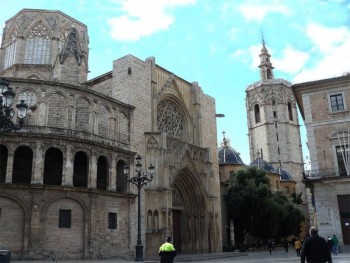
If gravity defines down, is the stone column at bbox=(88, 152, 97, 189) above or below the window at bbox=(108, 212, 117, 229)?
above

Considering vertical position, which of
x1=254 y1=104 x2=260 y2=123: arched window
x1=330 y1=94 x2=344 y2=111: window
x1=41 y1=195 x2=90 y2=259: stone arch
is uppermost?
x1=254 y1=104 x2=260 y2=123: arched window

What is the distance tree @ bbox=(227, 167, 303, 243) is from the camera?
37.1m

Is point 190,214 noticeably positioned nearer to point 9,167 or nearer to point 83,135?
point 83,135

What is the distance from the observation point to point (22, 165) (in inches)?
896

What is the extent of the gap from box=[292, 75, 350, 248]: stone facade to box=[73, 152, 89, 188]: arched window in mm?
14374

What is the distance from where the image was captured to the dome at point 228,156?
165 ft

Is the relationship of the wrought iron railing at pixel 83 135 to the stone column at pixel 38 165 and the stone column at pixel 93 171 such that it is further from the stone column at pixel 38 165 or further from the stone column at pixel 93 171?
the stone column at pixel 93 171

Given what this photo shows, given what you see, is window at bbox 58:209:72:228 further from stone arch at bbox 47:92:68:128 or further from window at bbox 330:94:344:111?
window at bbox 330:94:344:111

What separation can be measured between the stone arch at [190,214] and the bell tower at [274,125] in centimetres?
3927

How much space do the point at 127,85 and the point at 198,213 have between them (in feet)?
39.8

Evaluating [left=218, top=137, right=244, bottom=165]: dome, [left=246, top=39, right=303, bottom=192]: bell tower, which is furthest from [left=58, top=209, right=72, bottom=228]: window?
[left=246, top=39, right=303, bottom=192]: bell tower

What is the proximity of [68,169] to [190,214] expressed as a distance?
43.7ft

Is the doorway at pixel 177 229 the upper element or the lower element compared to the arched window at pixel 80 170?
lower

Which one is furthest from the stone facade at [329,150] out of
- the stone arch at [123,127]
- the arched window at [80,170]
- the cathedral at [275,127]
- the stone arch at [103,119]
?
the cathedral at [275,127]
